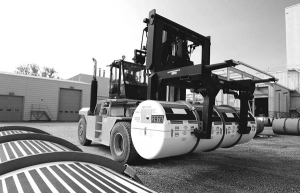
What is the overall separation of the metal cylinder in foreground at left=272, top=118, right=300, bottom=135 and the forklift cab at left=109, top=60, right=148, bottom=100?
35.4 feet

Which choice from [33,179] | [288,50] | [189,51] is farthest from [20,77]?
[288,50]

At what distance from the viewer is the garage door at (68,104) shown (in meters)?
24.0

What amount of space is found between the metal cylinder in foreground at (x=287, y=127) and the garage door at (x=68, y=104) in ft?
65.7

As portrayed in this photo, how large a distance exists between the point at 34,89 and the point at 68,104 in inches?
154

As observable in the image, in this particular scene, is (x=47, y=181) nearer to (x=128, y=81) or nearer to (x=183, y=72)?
(x=183, y=72)

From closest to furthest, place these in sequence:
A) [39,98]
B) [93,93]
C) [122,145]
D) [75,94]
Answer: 1. [122,145]
2. [93,93]
3. [39,98]
4. [75,94]

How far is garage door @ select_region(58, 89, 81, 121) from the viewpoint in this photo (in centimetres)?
2402

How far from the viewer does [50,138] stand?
2.25 meters

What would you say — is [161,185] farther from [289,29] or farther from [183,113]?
[289,29]

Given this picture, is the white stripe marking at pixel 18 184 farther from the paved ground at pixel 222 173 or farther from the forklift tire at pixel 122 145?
the forklift tire at pixel 122 145

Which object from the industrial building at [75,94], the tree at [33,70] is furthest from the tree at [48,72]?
the industrial building at [75,94]

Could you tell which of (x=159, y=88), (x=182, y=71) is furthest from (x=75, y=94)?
(x=182, y=71)

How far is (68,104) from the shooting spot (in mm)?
24516

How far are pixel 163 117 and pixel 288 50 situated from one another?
3425 cm
